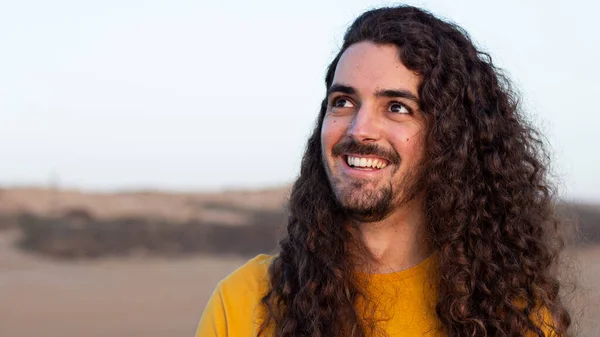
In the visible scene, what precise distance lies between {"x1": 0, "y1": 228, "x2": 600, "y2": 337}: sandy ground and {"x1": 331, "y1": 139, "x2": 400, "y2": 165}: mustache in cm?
977

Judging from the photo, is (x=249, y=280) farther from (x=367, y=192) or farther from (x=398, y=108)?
(x=398, y=108)

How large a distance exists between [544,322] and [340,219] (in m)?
0.81

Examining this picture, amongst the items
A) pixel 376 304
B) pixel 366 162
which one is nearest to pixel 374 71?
pixel 366 162

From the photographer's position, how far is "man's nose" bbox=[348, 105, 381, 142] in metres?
3.04

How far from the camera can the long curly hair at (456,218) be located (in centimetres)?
304

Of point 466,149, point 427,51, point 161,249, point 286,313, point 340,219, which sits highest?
point 427,51

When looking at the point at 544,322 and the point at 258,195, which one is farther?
the point at 258,195

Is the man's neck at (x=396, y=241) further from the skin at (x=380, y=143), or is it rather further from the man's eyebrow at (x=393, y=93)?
the man's eyebrow at (x=393, y=93)

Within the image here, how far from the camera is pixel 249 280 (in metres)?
3.10

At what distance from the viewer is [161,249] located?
19.1 m

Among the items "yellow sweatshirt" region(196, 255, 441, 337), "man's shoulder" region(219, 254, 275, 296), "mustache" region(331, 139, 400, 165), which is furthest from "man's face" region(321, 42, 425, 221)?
"man's shoulder" region(219, 254, 275, 296)

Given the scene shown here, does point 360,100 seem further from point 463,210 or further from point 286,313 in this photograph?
point 286,313

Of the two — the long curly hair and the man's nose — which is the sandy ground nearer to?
the long curly hair

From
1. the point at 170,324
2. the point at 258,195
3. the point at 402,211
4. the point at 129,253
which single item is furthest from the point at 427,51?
the point at 258,195
